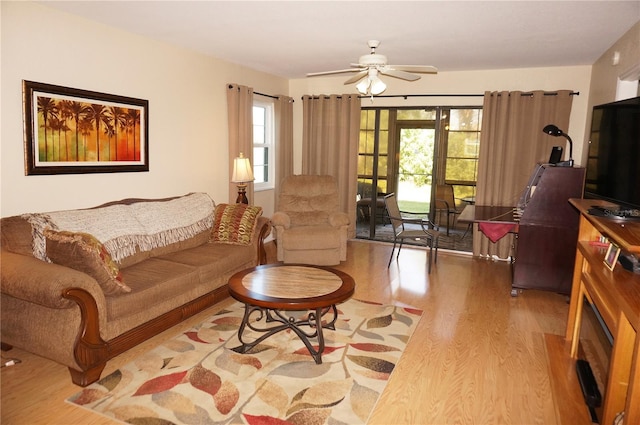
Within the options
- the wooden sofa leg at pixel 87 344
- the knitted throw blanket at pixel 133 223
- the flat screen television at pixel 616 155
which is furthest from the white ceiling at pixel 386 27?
the wooden sofa leg at pixel 87 344

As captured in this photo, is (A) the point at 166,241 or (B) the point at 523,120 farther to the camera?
(B) the point at 523,120

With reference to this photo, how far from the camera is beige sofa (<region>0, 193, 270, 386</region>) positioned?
8.18 feet

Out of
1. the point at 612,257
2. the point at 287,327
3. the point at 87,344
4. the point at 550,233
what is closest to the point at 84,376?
the point at 87,344

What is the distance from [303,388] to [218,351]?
75cm

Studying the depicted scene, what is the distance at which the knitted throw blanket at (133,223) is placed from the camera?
9.92 ft

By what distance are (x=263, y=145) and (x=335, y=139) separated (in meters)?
1.05

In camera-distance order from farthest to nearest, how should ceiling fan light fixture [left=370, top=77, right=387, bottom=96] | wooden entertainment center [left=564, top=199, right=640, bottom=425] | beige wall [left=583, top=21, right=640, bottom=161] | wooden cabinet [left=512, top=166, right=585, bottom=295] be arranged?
wooden cabinet [left=512, top=166, right=585, bottom=295]
ceiling fan light fixture [left=370, top=77, right=387, bottom=96]
beige wall [left=583, top=21, right=640, bottom=161]
wooden entertainment center [left=564, top=199, right=640, bottom=425]

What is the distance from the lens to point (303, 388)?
2566 millimetres

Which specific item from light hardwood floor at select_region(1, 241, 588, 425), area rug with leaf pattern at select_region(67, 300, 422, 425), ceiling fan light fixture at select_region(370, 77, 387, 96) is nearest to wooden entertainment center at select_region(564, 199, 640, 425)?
light hardwood floor at select_region(1, 241, 588, 425)

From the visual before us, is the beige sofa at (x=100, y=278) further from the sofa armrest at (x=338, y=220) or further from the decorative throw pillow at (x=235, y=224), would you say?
the sofa armrest at (x=338, y=220)

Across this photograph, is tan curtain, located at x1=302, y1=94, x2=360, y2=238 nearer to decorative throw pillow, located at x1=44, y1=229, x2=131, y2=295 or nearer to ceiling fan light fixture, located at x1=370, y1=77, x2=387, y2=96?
ceiling fan light fixture, located at x1=370, y1=77, x2=387, y2=96

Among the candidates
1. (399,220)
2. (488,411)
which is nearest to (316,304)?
(488,411)

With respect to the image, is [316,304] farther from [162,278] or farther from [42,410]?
[42,410]

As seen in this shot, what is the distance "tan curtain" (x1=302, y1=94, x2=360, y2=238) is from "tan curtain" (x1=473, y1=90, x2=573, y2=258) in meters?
1.74
